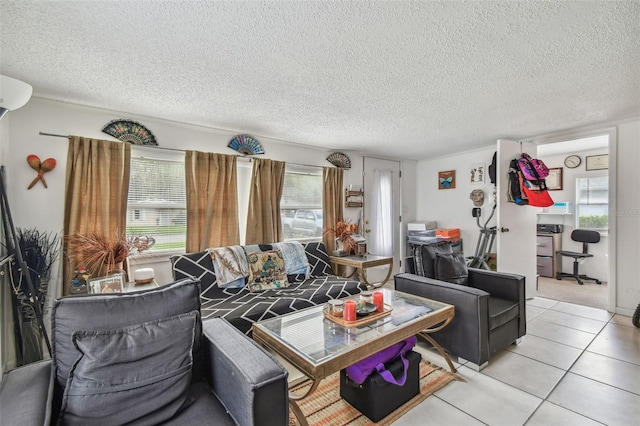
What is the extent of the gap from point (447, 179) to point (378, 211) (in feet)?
4.29

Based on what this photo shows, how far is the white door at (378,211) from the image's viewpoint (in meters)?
4.76

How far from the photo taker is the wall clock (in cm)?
493

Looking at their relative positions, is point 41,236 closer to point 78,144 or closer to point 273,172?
point 78,144

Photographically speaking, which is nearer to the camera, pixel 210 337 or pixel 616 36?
pixel 210 337

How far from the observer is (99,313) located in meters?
1.19

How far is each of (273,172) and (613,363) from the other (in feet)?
11.8

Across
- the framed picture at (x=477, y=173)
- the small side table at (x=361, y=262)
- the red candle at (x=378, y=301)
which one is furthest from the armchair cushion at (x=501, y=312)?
the framed picture at (x=477, y=173)

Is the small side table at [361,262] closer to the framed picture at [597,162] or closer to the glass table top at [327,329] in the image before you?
the glass table top at [327,329]

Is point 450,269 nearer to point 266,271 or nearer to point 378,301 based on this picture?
point 378,301

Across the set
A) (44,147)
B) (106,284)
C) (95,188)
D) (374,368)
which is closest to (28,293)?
(106,284)

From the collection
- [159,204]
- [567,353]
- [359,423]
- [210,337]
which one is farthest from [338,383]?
[159,204]

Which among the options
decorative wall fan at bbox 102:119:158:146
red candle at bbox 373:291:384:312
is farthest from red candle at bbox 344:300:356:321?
decorative wall fan at bbox 102:119:158:146

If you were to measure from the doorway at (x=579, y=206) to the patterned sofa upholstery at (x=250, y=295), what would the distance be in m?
3.21

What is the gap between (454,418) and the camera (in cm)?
171
